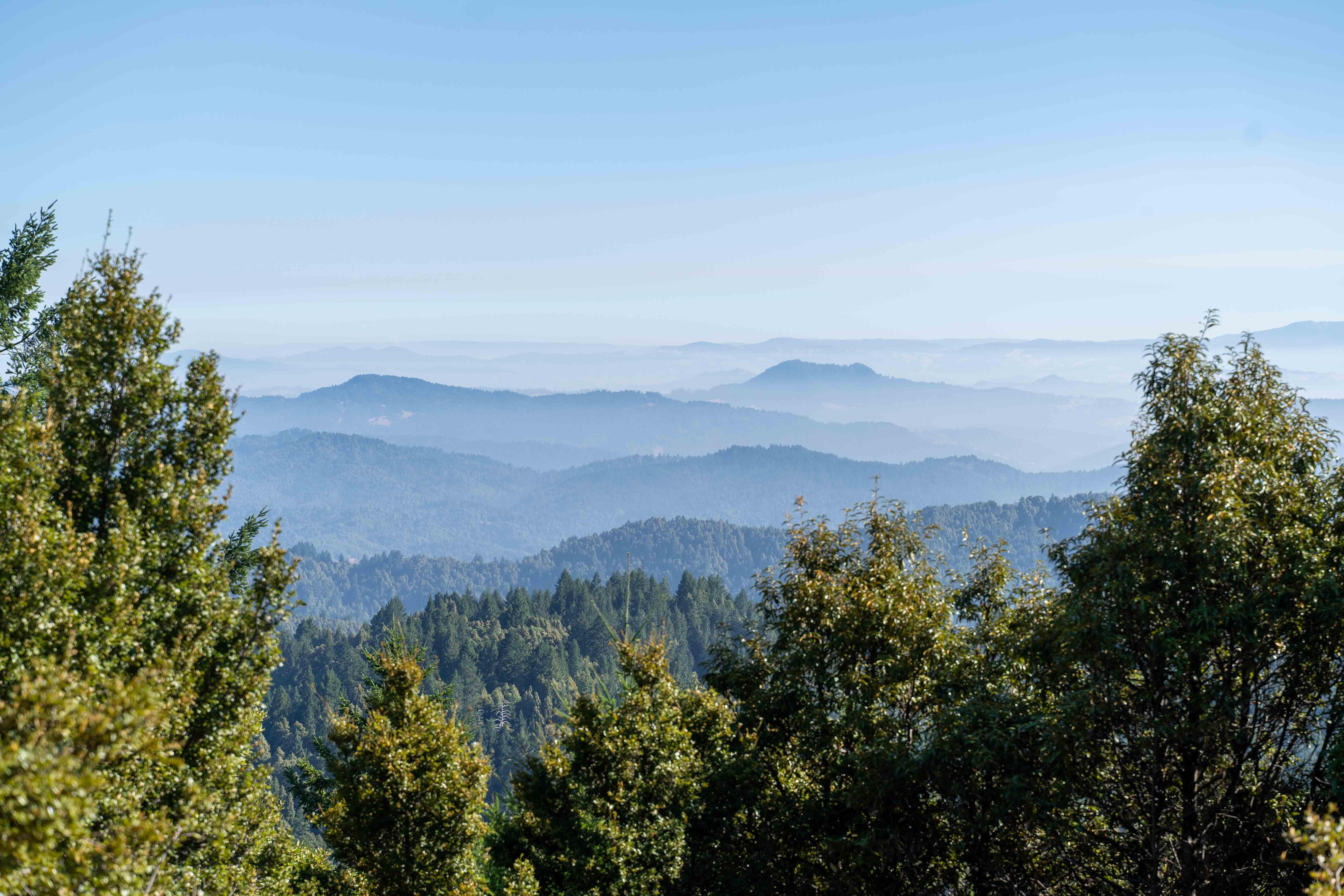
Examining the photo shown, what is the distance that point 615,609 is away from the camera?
17425 centimetres

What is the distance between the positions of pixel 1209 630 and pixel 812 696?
7.07 m

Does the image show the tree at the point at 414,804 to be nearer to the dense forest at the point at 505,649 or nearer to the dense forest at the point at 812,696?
the dense forest at the point at 812,696

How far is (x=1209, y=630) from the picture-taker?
36.9ft

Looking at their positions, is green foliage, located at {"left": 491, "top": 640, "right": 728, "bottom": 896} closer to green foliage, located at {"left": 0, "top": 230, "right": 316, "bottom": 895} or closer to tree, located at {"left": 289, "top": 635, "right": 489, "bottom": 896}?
tree, located at {"left": 289, "top": 635, "right": 489, "bottom": 896}

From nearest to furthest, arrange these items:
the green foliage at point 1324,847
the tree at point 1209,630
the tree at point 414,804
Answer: the green foliage at point 1324,847 → the tree at point 1209,630 → the tree at point 414,804

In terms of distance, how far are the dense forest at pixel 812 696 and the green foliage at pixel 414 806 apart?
71mm

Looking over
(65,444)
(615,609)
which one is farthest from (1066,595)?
(615,609)

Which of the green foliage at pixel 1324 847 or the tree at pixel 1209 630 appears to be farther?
the tree at pixel 1209 630

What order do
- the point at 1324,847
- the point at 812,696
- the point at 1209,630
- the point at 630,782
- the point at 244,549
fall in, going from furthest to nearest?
1. the point at 244,549
2. the point at 630,782
3. the point at 812,696
4. the point at 1209,630
5. the point at 1324,847

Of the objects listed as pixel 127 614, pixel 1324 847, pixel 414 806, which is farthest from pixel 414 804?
pixel 1324 847

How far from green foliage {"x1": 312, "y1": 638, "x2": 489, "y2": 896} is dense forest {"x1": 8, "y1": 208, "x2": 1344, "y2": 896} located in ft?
0.23

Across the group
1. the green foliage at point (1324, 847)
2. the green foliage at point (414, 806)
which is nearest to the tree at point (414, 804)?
the green foliage at point (414, 806)

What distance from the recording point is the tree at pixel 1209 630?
37.6 feet

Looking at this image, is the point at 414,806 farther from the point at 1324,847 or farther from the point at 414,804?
the point at 1324,847
